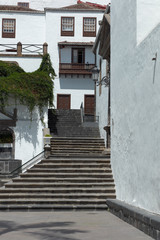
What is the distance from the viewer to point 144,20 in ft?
35.0

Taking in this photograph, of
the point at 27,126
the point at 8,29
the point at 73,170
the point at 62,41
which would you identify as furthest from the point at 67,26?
the point at 73,170

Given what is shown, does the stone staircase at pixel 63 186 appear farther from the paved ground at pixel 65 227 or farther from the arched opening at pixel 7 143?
the arched opening at pixel 7 143

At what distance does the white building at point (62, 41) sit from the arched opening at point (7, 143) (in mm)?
7763

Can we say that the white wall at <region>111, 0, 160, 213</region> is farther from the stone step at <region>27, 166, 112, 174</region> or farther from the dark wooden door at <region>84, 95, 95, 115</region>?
the dark wooden door at <region>84, 95, 95, 115</region>

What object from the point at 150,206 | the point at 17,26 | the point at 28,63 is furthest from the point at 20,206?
the point at 17,26

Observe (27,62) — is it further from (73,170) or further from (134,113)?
(134,113)

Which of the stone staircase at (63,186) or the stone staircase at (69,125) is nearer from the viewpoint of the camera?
the stone staircase at (63,186)

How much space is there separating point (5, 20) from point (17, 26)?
3.38 ft

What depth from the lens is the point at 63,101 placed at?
30891 millimetres

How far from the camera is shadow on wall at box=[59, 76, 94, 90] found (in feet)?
101

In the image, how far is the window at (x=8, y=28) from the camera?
106 ft

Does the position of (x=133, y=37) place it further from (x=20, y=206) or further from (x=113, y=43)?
(x=20, y=206)

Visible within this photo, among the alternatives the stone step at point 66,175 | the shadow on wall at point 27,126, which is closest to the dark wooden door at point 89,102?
the shadow on wall at point 27,126

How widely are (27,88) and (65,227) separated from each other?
1530cm
